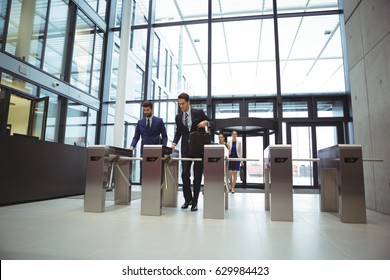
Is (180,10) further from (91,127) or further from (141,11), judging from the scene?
(91,127)

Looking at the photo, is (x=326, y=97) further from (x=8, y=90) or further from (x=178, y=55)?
(x=8, y=90)

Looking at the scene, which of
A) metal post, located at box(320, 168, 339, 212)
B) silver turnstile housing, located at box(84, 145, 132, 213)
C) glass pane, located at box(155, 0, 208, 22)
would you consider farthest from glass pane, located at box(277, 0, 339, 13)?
silver turnstile housing, located at box(84, 145, 132, 213)

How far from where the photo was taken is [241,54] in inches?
320

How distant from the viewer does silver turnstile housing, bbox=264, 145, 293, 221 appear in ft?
9.23

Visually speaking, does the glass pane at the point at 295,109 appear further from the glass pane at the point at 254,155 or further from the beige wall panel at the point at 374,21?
the beige wall panel at the point at 374,21

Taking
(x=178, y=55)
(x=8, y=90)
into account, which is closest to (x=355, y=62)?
(x=178, y=55)

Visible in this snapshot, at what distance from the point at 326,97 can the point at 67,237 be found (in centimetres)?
732

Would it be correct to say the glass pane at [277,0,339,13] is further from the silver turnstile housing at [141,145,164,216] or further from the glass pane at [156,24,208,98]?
the silver turnstile housing at [141,145,164,216]

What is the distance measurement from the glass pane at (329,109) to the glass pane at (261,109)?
1.39 m

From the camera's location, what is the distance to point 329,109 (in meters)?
7.11

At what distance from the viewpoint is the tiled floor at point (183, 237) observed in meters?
1.58

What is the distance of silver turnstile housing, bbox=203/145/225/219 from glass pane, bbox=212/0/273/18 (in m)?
6.12

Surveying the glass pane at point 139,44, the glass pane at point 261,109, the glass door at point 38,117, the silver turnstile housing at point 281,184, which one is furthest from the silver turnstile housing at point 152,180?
the glass pane at point 139,44

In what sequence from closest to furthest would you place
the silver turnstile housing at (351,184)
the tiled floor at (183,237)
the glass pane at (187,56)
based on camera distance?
the tiled floor at (183,237), the silver turnstile housing at (351,184), the glass pane at (187,56)
